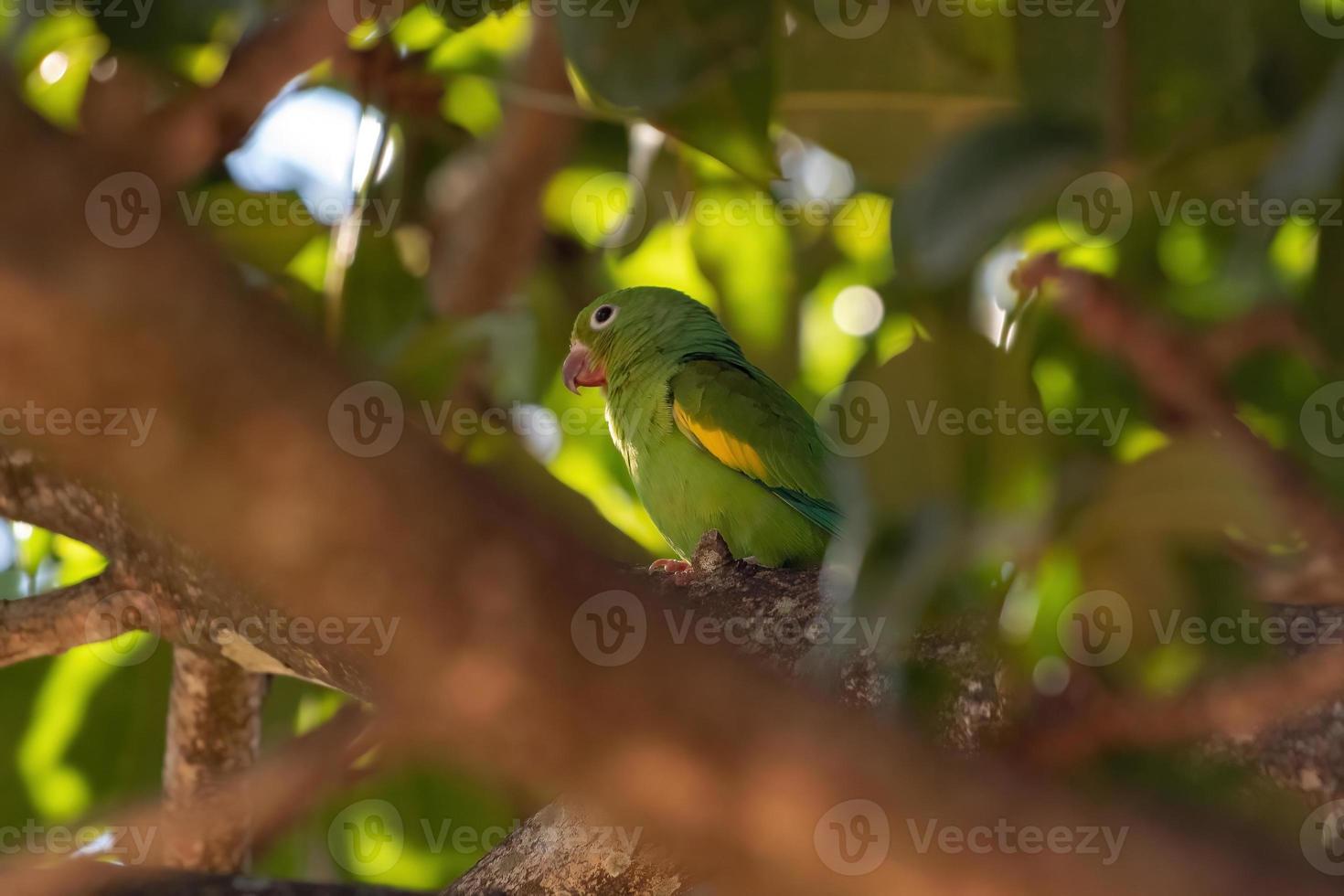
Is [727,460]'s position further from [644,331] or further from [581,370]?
[581,370]

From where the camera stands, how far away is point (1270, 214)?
5.39 feet

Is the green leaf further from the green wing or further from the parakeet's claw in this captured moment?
the green wing

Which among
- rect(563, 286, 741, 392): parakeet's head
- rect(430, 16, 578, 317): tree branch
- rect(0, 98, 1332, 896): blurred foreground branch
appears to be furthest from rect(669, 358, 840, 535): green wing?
rect(0, 98, 1332, 896): blurred foreground branch

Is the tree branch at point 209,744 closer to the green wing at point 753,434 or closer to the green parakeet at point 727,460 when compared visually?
the green parakeet at point 727,460

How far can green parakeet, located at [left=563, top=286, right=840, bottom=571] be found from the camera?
3572mm

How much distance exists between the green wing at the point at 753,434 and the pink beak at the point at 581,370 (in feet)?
1.56

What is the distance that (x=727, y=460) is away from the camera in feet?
11.7

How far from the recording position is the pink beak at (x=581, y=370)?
13.6 ft

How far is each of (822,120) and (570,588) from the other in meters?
2.70

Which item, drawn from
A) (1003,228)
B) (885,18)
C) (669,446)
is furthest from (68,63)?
(1003,228)

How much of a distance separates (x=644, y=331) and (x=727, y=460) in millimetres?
641

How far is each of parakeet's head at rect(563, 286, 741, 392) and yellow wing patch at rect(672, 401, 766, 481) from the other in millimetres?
357

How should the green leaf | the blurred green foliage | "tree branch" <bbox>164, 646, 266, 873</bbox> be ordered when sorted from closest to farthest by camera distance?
the green leaf < the blurred green foliage < "tree branch" <bbox>164, 646, 266, 873</bbox>

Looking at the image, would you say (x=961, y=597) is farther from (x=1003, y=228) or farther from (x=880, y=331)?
(x=880, y=331)
